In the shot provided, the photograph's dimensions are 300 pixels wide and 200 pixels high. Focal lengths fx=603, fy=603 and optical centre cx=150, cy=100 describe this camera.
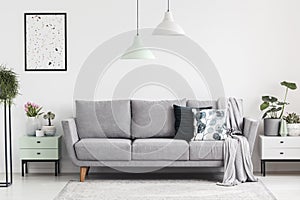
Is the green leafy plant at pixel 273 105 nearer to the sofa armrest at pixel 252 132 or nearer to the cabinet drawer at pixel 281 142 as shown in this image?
the cabinet drawer at pixel 281 142

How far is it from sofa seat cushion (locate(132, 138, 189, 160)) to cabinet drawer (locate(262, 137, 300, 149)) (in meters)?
1.04

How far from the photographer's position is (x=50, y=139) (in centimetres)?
714

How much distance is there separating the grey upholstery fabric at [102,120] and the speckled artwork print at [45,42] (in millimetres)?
685

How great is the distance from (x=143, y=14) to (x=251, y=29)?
53.4 inches

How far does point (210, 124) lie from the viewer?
6.88m

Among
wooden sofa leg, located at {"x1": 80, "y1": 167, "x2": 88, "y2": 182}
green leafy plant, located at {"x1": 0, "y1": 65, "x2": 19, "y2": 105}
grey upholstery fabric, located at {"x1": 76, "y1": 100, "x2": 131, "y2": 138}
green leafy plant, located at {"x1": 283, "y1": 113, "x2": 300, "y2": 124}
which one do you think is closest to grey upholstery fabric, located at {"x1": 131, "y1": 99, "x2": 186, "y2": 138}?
grey upholstery fabric, located at {"x1": 76, "y1": 100, "x2": 131, "y2": 138}

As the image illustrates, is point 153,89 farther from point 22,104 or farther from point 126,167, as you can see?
point 22,104

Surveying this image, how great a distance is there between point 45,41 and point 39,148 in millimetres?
1353

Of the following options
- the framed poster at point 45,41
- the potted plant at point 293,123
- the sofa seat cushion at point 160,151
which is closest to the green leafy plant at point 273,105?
the potted plant at point 293,123

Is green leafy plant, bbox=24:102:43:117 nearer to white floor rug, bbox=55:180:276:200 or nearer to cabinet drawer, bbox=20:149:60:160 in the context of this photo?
cabinet drawer, bbox=20:149:60:160

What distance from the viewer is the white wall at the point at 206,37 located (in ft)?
24.5

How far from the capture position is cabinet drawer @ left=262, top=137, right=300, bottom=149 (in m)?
7.02

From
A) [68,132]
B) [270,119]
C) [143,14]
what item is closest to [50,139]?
[68,132]

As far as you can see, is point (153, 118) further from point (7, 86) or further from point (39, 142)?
point (7, 86)
